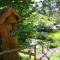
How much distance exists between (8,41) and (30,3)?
3.21m

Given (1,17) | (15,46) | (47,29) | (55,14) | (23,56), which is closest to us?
(1,17)

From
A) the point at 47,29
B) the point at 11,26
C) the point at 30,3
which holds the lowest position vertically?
the point at 47,29

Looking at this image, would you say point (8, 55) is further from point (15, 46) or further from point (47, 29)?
point (47, 29)

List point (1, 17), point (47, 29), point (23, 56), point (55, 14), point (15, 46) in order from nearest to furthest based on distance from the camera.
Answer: point (1, 17), point (15, 46), point (23, 56), point (47, 29), point (55, 14)

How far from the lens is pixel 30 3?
32.4 ft

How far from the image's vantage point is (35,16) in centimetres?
1009

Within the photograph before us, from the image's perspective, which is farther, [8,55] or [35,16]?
[35,16]

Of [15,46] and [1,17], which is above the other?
[1,17]

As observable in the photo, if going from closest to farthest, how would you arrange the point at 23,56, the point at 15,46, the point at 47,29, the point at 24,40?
the point at 15,46
the point at 23,56
the point at 24,40
the point at 47,29

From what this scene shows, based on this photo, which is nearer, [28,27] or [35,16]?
[28,27]

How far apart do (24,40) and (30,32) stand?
501 millimetres

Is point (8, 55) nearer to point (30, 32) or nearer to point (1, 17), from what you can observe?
point (1, 17)

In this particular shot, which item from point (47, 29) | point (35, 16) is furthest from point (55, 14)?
point (35, 16)

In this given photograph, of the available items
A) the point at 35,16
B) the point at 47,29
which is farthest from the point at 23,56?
the point at 47,29
